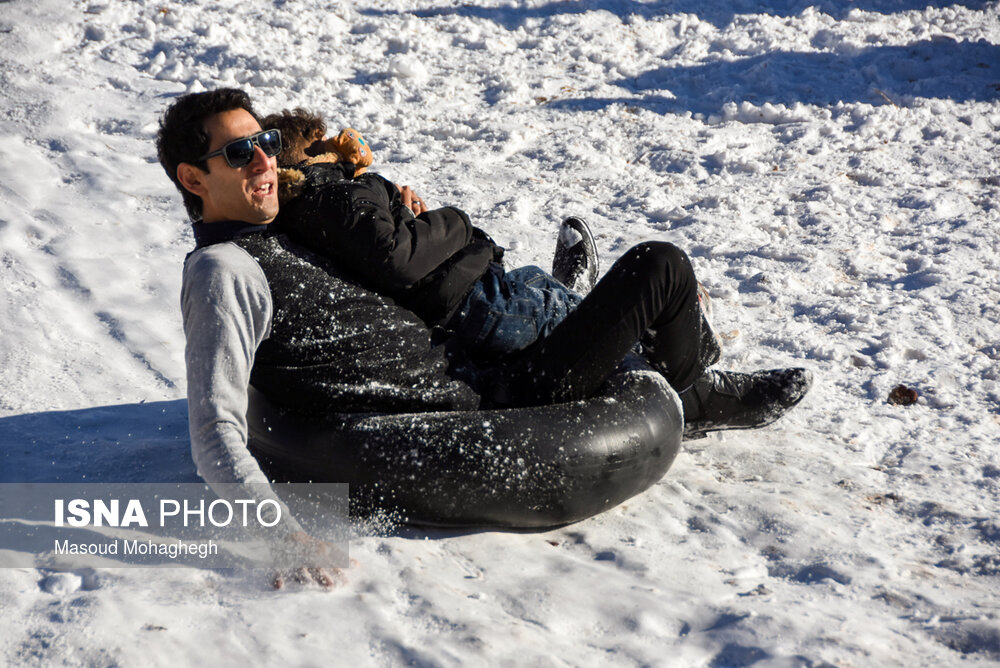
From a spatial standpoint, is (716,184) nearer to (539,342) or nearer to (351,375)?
(539,342)

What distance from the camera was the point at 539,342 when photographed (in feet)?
10.3

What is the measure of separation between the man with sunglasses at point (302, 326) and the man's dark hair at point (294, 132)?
0.18 metres

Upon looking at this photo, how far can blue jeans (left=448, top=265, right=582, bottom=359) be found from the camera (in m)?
3.12

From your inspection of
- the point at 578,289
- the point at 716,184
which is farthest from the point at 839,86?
the point at 578,289

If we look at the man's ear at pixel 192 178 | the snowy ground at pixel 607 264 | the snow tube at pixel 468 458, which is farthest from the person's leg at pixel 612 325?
the man's ear at pixel 192 178

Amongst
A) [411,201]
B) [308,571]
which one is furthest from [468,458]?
[411,201]

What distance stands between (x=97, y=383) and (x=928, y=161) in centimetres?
496

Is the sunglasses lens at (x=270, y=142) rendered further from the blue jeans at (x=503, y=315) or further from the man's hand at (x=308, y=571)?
the man's hand at (x=308, y=571)

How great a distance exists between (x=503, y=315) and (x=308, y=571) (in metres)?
1.12

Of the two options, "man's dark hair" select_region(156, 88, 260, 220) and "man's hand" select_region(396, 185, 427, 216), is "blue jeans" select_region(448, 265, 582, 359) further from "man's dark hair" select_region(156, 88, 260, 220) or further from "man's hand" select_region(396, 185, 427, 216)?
"man's dark hair" select_region(156, 88, 260, 220)

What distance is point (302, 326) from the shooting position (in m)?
2.72

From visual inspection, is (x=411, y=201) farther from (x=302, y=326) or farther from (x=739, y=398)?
(x=739, y=398)

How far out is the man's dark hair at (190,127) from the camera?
8.82 ft

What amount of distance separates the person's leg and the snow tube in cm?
12
